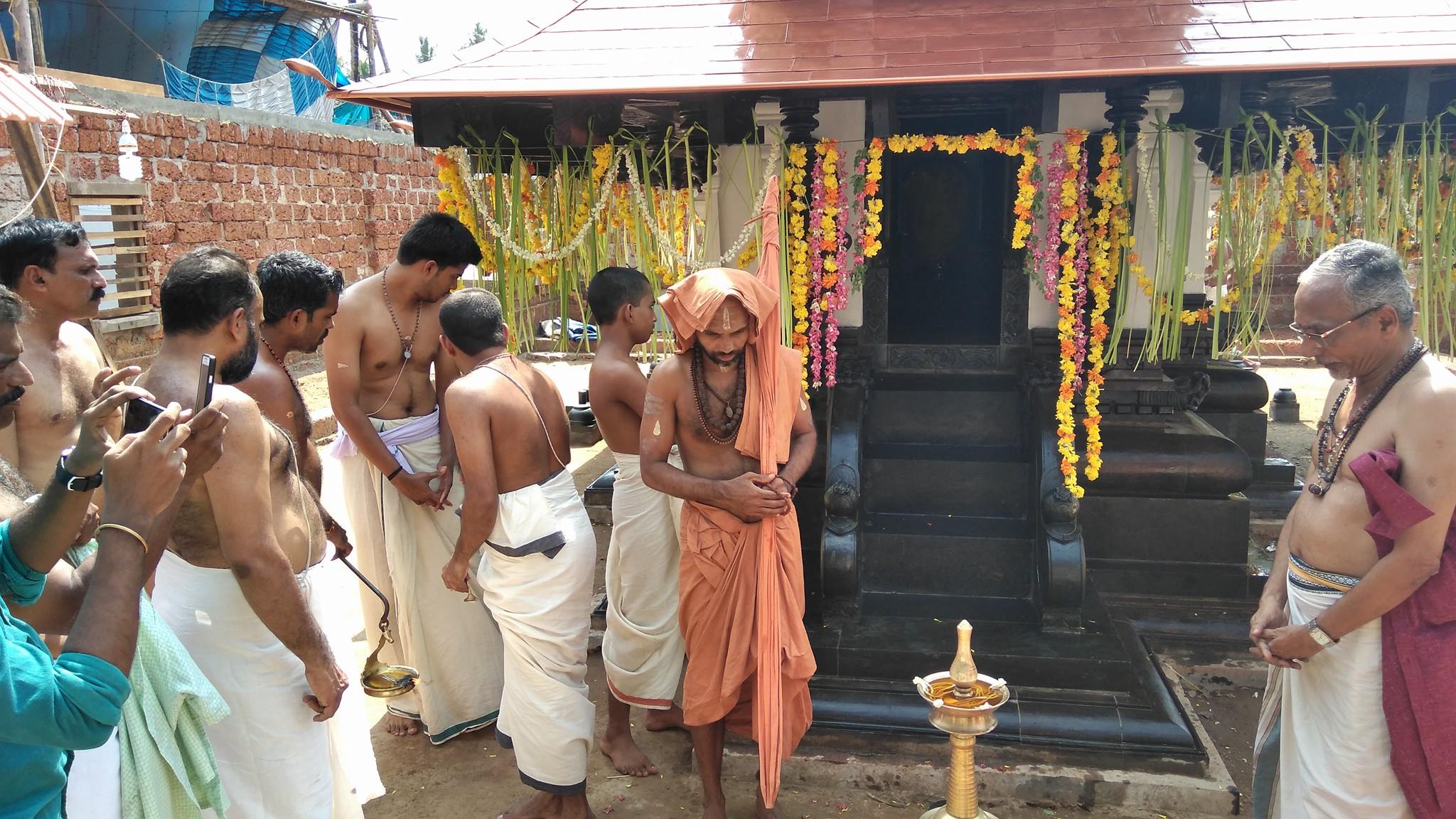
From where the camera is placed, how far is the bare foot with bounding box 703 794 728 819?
3.51 metres

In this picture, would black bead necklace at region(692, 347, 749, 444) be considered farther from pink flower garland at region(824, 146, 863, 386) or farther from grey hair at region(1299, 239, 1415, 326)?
grey hair at region(1299, 239, 1415, 326)

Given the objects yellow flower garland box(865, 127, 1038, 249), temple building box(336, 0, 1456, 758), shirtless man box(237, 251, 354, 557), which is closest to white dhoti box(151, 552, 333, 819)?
shirtless man box(237, 251, 354, 557)

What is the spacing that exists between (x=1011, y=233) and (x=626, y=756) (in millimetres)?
3789

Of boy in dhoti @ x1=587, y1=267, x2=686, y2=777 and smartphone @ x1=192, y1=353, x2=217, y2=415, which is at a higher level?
smartphone @ x1=192, y1=353, x2=217, y2=415

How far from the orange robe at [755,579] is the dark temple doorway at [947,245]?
2.78 m

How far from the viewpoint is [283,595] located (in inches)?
101

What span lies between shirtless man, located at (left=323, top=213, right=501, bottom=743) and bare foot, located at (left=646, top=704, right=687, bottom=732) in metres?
0.69

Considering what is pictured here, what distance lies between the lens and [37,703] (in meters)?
1.61

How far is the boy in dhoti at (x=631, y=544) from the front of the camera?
13.2 ft

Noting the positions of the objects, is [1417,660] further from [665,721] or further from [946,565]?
[665,721]

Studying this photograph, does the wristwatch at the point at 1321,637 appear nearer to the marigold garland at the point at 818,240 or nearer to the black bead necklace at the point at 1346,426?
the black bead necklace at the point at 1346,426

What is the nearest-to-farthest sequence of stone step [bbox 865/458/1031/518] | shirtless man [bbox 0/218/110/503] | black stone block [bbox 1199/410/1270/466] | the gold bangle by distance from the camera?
the gold bangle, shirtless man [bbox 0/218/110/503], stone step [bbox 865/458/1031/518], black stone block [bbox 1199/410/1270/466]

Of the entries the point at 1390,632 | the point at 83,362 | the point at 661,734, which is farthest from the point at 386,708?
the point at 1390,632

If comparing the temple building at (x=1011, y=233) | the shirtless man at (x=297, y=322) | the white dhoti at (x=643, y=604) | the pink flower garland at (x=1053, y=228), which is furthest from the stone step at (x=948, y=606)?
the shirtless man at (x=297, y=322)
